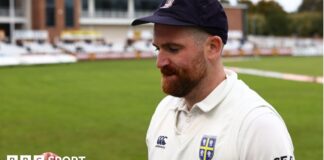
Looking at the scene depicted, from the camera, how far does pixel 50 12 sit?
2229 inches

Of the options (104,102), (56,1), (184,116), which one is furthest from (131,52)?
(184,116)

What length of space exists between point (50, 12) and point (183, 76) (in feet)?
183

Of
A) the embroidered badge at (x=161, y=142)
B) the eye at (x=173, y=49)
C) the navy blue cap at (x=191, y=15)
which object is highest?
the navy blue cap at (x=191, y=15)

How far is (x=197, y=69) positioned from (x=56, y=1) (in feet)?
185

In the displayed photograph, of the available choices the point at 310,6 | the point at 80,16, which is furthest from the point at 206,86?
the point at 310,6

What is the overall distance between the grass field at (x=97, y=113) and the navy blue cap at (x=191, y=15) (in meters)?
6.57

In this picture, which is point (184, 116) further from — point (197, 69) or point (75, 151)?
point (75, 151)

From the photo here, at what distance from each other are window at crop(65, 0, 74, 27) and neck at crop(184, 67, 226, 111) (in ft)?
186

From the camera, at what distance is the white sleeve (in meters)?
2.04

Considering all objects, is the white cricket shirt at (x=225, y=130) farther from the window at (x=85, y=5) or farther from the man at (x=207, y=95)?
the window at (x=85, y=5)

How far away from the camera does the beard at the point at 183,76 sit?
2.22 metres

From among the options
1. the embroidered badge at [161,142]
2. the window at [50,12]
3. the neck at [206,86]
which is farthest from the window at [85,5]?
the neck at [206,86]

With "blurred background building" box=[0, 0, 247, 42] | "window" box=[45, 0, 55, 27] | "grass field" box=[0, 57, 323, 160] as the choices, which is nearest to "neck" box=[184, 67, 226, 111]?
"grass field" box=[0, 57, 323, 160]

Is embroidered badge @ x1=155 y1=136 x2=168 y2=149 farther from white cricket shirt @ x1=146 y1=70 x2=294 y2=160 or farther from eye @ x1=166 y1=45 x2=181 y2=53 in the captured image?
eye @ x1=166 y1=45 x2=181 y2=53
